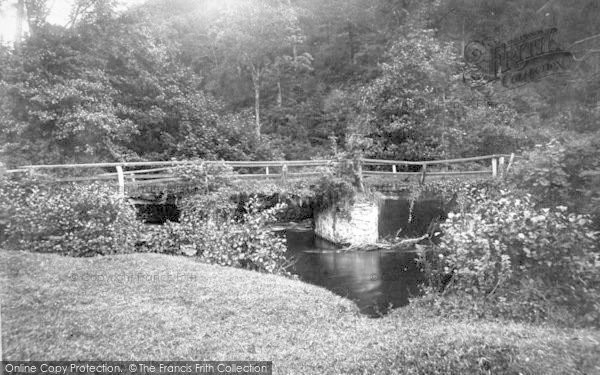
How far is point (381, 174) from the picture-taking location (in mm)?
15172

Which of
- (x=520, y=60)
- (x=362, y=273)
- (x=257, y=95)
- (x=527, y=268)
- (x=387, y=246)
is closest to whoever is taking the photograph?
(x=527, y=268)

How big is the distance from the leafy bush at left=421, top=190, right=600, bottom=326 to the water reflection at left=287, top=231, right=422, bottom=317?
214 centimetres

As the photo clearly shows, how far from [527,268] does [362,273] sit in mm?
5136

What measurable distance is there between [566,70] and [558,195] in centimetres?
1423

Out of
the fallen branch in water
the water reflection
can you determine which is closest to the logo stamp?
the fallen branch in water

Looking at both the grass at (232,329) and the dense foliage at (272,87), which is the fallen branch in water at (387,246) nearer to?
the dense foliage at (272,87)

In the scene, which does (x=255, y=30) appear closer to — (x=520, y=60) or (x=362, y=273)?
(x=520, y=60)

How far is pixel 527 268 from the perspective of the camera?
21.4ft

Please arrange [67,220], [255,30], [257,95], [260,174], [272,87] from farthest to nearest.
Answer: [272,87] → [257,95] → [255,30] → [260,174] → [67,220]

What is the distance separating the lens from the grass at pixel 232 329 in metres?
4.18

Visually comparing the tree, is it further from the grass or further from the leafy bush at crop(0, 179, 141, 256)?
the grass

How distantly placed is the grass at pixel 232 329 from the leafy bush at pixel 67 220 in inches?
44.8

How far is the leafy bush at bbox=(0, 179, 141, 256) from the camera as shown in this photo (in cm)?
874

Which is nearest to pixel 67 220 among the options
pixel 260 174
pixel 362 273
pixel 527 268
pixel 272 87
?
pixel 260 174
